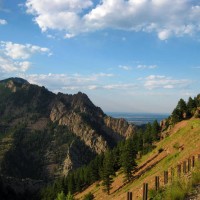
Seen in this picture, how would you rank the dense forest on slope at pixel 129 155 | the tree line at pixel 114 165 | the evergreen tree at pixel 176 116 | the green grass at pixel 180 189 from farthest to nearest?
the evergreen tree at pixel 176 116, the dense forest on slope at pixel 129 155, the tree line at pixel 114 165, the green grass at pixel 180 189

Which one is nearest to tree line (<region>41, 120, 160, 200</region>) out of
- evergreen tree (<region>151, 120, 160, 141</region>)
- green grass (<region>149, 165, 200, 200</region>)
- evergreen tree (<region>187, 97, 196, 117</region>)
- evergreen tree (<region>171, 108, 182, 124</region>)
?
evergreen tree (<region>151, 120, 160, 141</region>)

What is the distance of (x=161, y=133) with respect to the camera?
109375 mm

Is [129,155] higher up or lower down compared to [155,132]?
lower down

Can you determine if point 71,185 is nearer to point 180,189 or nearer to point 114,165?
point 114,165

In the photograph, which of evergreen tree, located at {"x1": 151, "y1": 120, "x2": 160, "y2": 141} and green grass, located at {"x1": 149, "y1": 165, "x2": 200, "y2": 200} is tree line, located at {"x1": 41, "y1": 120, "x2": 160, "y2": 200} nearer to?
evergreen tree, located at {"x1": 151, "y1": 120, "x2": 160, "y2": 141}

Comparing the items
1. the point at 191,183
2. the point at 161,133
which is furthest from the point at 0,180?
the point at 191,183

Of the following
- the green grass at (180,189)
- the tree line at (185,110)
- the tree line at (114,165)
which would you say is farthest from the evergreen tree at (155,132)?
the green grass at (180,189)

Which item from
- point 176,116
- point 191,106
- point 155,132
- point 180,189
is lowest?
point 155,132

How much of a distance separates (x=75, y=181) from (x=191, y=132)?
73.4m

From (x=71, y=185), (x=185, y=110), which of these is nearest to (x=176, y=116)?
(x=185, y=110)

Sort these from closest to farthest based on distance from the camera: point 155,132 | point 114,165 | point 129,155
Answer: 1. point 129,155
2. point 155,132
3. point 114,165

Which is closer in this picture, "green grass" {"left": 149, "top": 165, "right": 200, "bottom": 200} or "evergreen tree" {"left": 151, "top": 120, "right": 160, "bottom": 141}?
"green grass" {"left": 149, "top": 165, "right": 200, "bottom": 200}

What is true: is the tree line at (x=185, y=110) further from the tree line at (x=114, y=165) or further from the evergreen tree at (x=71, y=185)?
the evergreen tree at (x=71, y=185)

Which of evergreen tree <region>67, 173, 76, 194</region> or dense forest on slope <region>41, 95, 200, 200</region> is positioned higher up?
dense forest on slope <region>41, 95, 200, 200</region>
